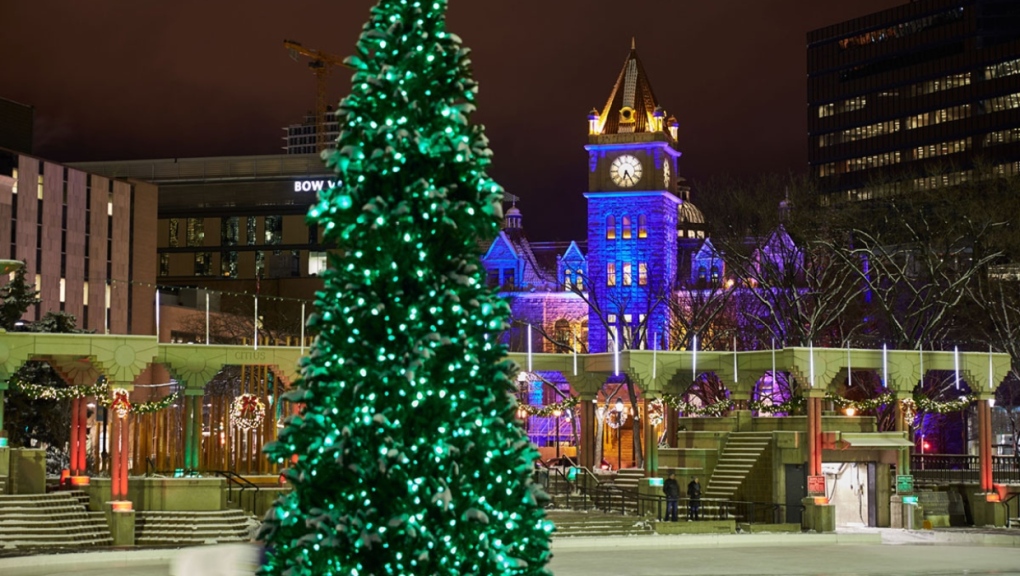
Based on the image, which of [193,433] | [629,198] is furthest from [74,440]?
[629,198]

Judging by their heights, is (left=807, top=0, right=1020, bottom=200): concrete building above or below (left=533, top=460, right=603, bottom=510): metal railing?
above

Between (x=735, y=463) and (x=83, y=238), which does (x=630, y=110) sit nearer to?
(x=83, y=238)

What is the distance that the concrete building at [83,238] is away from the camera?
294 feet

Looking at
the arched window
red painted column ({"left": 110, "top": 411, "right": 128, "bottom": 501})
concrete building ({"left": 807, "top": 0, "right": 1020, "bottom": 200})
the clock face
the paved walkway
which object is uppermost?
concrete building ({"left": 807, "top": 0, "right": 1020, "bottom": 200})

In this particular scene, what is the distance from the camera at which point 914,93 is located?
13512cm

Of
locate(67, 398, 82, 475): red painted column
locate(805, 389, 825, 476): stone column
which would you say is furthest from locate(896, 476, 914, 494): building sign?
locate(67, 398, 82, 475): red painted column

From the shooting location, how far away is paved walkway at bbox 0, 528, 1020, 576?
2805 cm

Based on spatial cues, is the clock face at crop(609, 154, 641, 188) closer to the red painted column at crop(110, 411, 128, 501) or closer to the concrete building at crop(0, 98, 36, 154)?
the concrete building at crop(0, 98, 36, 154)

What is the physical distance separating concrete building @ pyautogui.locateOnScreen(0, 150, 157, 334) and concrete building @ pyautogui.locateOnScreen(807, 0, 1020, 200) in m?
61.1

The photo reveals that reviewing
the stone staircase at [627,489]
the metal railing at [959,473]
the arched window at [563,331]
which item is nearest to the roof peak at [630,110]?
the arched window at [563,331]

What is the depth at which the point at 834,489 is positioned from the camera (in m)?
42.6

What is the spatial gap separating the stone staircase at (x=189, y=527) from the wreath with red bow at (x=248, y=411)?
370 cm

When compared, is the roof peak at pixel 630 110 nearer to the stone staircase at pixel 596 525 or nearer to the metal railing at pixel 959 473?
the metal railing at pixel 959 473

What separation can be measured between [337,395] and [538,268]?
85094 millimetres
